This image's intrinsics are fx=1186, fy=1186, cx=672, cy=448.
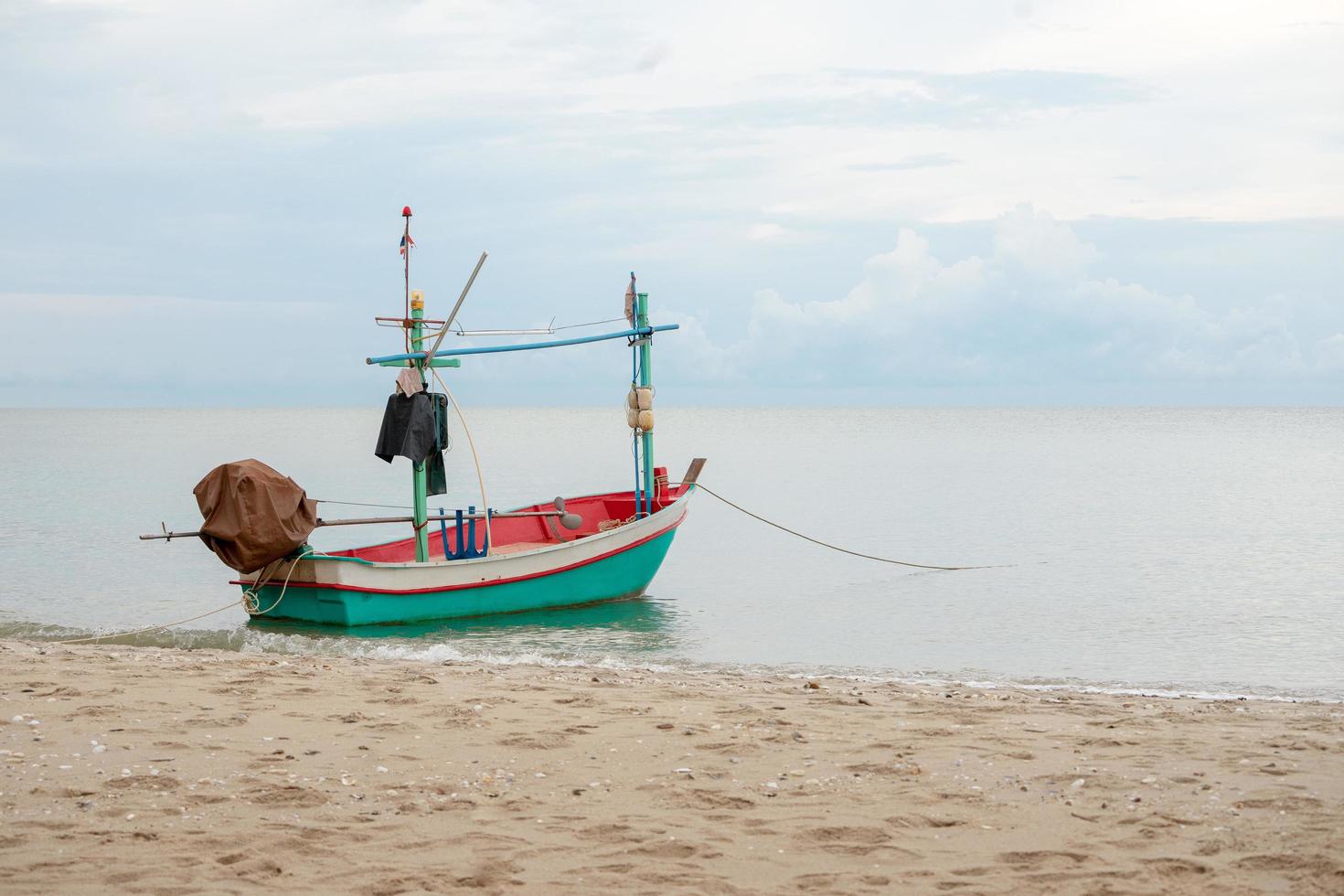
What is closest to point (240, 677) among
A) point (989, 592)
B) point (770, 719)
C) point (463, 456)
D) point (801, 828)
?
point (770, 719)

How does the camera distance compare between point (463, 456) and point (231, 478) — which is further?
point (463, 456)

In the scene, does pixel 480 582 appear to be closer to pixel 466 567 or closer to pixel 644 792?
pixel 466 567

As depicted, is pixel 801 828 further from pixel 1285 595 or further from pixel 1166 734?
pixel 1285 595

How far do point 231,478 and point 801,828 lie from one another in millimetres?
9107

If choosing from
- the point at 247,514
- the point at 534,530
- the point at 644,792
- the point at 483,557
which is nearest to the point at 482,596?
the point at 483,557

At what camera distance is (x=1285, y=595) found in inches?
712

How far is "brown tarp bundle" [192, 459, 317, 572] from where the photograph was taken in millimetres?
12633

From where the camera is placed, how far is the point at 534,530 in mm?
17219

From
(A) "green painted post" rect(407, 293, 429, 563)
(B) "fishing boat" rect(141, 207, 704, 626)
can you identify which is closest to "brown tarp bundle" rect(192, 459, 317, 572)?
(B) "fishing boat" rect(141, 207, 704, 626)

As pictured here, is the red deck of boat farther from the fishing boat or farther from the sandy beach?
the sandy beach

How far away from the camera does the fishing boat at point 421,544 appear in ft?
42.1

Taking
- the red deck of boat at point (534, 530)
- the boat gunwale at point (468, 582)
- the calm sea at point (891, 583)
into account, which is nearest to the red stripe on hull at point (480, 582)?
the boat gunwale at point (468, 582)

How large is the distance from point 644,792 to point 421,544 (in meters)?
9.16

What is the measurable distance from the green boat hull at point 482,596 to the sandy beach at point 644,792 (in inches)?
188
